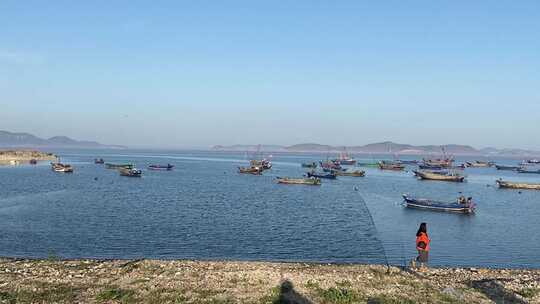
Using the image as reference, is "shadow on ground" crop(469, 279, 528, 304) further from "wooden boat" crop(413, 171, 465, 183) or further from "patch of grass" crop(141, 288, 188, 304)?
"wooden boat" crop(413, 171, 465, 183)

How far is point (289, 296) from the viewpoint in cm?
1556

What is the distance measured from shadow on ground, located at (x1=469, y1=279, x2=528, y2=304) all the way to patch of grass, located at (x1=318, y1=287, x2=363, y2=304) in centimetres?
432

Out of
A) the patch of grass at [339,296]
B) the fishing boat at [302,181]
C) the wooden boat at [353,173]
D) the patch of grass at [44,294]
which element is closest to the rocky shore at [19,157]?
the fishing boat at [302,181]

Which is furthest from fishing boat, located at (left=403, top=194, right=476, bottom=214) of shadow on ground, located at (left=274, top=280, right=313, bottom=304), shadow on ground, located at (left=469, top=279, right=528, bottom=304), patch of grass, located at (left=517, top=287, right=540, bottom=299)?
shadow on ground, located at (left=274, top=280, right=313, bottom=304)

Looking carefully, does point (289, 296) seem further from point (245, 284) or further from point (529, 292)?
point (529, 292)

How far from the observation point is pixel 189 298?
15039 millimetres

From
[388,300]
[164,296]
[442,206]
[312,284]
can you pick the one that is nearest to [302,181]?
[442,206]

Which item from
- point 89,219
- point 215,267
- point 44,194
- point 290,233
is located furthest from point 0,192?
point 215,267

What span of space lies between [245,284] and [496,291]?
830 centimetres

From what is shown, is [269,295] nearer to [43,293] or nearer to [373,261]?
[43,293]

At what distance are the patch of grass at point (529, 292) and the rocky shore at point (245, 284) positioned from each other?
0.10ft

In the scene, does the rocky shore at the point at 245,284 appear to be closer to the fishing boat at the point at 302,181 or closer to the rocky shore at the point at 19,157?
the fishing boat at the point at 302,181

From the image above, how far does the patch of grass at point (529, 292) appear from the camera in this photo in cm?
1590

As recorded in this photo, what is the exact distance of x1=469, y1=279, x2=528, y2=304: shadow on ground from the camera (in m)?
15.5
